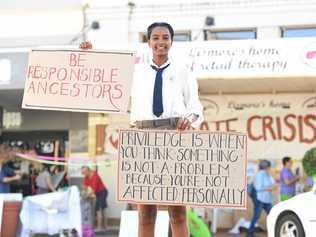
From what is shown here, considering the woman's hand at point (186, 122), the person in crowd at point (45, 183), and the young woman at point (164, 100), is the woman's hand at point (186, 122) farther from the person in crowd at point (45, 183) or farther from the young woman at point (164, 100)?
the person in crowd at point (45, 183)

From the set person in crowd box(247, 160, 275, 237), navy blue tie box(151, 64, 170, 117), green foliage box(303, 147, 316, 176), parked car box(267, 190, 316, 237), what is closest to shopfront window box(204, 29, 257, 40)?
person in crowd box(247, 160, 275, 237)

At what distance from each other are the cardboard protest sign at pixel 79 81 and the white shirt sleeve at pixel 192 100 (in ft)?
1.86

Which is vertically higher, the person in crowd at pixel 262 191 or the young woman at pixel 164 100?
the young woman at pixel 164 100

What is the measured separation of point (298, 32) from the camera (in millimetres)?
16531

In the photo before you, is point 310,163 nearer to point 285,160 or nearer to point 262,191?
point 262,191

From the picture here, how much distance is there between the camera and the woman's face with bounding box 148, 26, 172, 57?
4.97 meters

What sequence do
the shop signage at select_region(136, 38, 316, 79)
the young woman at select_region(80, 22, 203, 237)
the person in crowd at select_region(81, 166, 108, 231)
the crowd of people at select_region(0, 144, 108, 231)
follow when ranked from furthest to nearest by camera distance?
the person in crowd at select_region(81, 166, 108, 231), the shop signage at select_region(136, 38, 316, 79), the crowd of people at select_region(0, 144, 108, 231), the young woman at select_region(80, 22, 203, 237)

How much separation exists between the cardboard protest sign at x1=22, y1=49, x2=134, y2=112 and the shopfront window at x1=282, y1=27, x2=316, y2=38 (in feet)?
38.5

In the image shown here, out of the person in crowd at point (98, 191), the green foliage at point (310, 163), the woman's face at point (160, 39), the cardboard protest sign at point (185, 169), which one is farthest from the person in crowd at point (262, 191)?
the woman's face at point (160, 39)

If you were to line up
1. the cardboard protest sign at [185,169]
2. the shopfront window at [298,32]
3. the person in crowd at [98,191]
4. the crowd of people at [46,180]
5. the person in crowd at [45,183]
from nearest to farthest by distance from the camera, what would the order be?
the cardboard protest sign at [185,169] < the crowd of people at [46,180] < the person in crowd at [98,191] < the person in crowd at [45,183] < the shopfront window at [298,32]

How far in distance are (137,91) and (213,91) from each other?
460 inches

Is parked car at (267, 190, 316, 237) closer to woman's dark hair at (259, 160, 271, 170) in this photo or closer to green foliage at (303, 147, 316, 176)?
green foliage at (303, 147, 316, 176)

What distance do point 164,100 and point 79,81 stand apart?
853 millimetres

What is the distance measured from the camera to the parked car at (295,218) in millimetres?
9711
